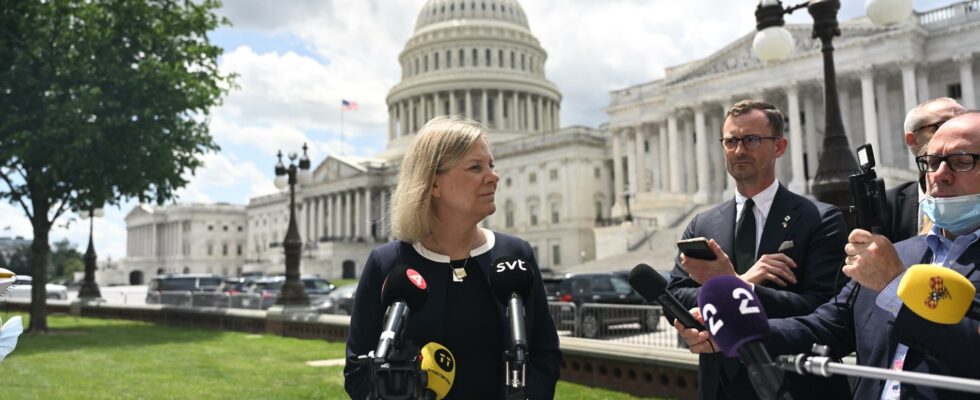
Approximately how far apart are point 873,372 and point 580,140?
76738mm

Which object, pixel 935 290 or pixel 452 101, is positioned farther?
pixel 452 101

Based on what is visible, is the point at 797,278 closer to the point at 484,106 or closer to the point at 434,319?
the point at 434,319

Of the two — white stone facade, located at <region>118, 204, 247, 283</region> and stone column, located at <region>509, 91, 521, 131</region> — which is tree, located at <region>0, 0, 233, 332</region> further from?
white stone facade, located at <region>118, 204, 247, 283</region>

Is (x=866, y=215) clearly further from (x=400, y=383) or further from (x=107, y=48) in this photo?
(x=107, y=48)

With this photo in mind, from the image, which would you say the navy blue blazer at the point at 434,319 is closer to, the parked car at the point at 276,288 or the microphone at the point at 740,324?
the microphone at the point at 740,324

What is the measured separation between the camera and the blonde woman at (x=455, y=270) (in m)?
3.44

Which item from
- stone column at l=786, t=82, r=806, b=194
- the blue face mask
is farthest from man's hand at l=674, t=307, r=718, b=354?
stone column at l=786, t=82, r=806, b=194

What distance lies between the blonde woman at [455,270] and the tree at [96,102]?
20535mm

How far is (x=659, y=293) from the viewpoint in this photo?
9.30 ft

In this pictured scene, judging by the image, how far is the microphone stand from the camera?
207cm

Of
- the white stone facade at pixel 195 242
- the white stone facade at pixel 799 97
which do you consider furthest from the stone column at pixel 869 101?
the white stone facade at pixel 195 242

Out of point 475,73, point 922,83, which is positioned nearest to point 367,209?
point 475,73

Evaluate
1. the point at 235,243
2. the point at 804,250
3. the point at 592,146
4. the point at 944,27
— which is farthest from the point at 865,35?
the point at 235,243

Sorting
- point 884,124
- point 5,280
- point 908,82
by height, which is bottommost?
point 5,280
